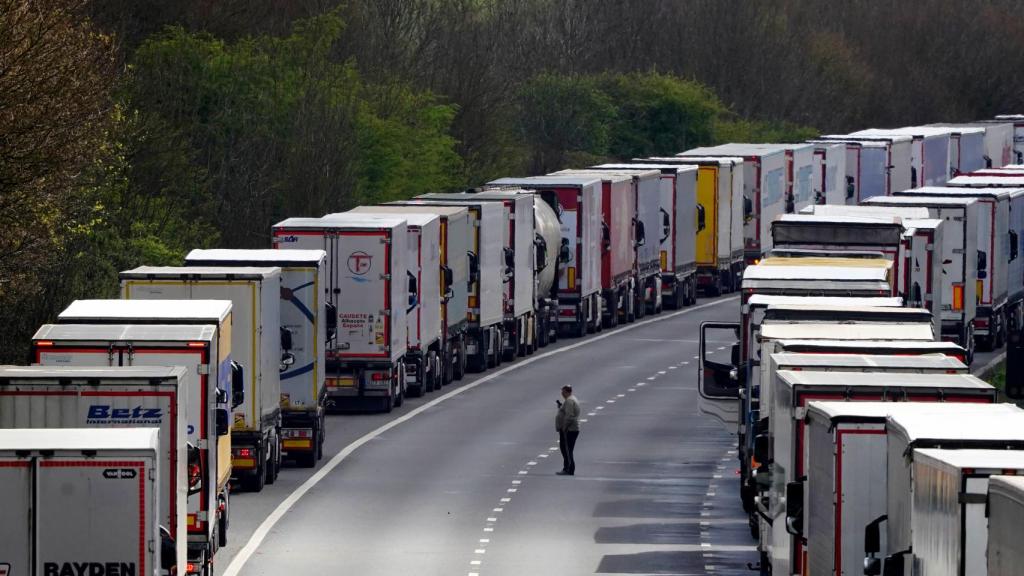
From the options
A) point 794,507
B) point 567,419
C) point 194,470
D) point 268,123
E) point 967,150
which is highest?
point 268,123

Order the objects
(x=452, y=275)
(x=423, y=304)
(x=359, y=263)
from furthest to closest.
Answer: (x=452, y=275), (x=423, y=304), (x=359, y=263)

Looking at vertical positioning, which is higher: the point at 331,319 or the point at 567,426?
the point at 331,319

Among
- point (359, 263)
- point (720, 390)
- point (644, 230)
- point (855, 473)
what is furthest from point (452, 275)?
point (855, 473)

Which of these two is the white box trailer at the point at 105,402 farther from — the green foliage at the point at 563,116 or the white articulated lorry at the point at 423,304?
the green foliage at the point at 563,116

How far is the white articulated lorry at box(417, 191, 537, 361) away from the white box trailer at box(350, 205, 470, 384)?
1366mm

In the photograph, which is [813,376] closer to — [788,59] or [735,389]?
[735,389]

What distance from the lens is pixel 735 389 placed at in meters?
35.2

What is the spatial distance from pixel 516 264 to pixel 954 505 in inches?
1412

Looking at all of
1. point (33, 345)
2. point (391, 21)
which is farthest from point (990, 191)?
point (33, 345)

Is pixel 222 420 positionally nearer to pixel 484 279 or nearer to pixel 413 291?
pixel 413 291

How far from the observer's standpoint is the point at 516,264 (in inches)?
1973

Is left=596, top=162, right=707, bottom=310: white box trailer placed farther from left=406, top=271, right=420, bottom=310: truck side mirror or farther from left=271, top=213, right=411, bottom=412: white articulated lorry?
left=271, top=213, right=411, bottom=412: white articulated lorry

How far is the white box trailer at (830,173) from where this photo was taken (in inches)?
2975

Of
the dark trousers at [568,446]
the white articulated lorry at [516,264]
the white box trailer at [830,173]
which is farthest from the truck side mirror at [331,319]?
the white box trailer at [830,173]
